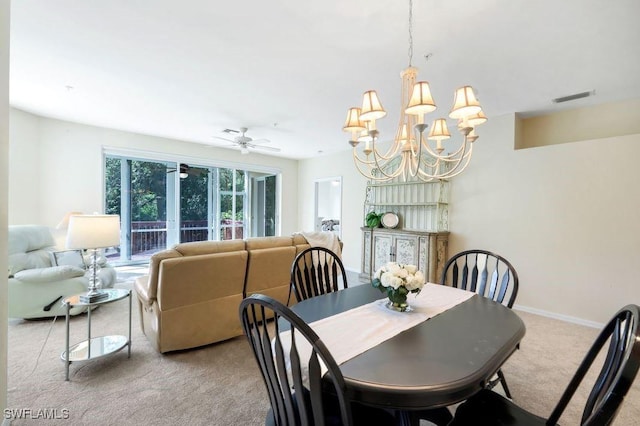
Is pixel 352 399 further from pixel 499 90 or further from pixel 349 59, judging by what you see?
pixel 499 90

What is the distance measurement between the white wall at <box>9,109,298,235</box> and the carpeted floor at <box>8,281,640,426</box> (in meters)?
2.17

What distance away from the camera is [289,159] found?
7402 mm

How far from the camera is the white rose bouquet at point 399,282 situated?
1.58 meters

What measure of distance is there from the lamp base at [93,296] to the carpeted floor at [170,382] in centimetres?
54

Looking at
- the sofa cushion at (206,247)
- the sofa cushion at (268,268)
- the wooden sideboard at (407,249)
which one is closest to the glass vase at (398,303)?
the sofa cushion at (268,268)

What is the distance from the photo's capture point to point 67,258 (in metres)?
3.96

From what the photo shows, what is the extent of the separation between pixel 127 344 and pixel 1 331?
101 centimetres

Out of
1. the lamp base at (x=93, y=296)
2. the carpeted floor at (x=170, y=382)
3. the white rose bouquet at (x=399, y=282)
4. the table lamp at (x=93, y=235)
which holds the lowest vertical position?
the carpeted floor at (x=170, y=382)

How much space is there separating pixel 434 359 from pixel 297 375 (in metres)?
0.59

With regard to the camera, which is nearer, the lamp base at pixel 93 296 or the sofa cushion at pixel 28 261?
the lamp base at pixel 93 296

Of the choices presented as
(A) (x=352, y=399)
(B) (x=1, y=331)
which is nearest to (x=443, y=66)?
(A) (x=352, y=399)

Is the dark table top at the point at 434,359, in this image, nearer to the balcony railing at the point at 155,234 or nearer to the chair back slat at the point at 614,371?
the chair back slat at the point at 614,371

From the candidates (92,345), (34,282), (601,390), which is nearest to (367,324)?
(601,390)

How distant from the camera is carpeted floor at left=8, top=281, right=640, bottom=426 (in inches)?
70.6
